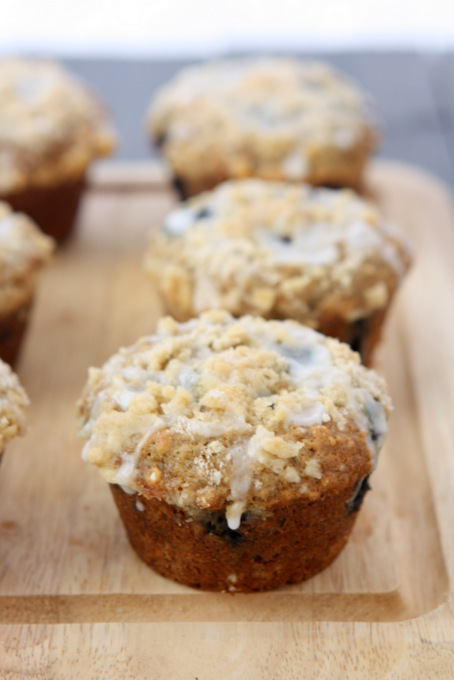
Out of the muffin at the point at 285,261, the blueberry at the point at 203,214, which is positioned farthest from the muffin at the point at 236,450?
the blueberry at the point at 203,214

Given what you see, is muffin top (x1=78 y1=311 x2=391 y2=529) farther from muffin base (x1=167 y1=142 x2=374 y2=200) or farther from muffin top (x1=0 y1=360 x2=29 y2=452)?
muffin base (x1=167 y1=142 x2=374 y2=200)

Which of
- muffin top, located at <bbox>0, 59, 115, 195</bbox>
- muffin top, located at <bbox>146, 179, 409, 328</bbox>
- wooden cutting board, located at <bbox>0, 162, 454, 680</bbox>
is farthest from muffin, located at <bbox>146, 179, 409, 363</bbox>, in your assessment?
muffin top, located at <bbox>0, 59, 115, 195</bbox>

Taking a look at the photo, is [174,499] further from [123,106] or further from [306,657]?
[123,106]

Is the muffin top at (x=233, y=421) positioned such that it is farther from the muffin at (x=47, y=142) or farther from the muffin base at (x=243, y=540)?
the muffin at (x=47, y=142)

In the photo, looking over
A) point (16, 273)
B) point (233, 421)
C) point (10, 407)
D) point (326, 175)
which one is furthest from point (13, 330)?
point (326, 175)

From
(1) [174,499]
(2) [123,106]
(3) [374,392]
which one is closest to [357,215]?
(3) [374,392]

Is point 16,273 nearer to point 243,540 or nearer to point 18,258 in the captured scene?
point 18,258
